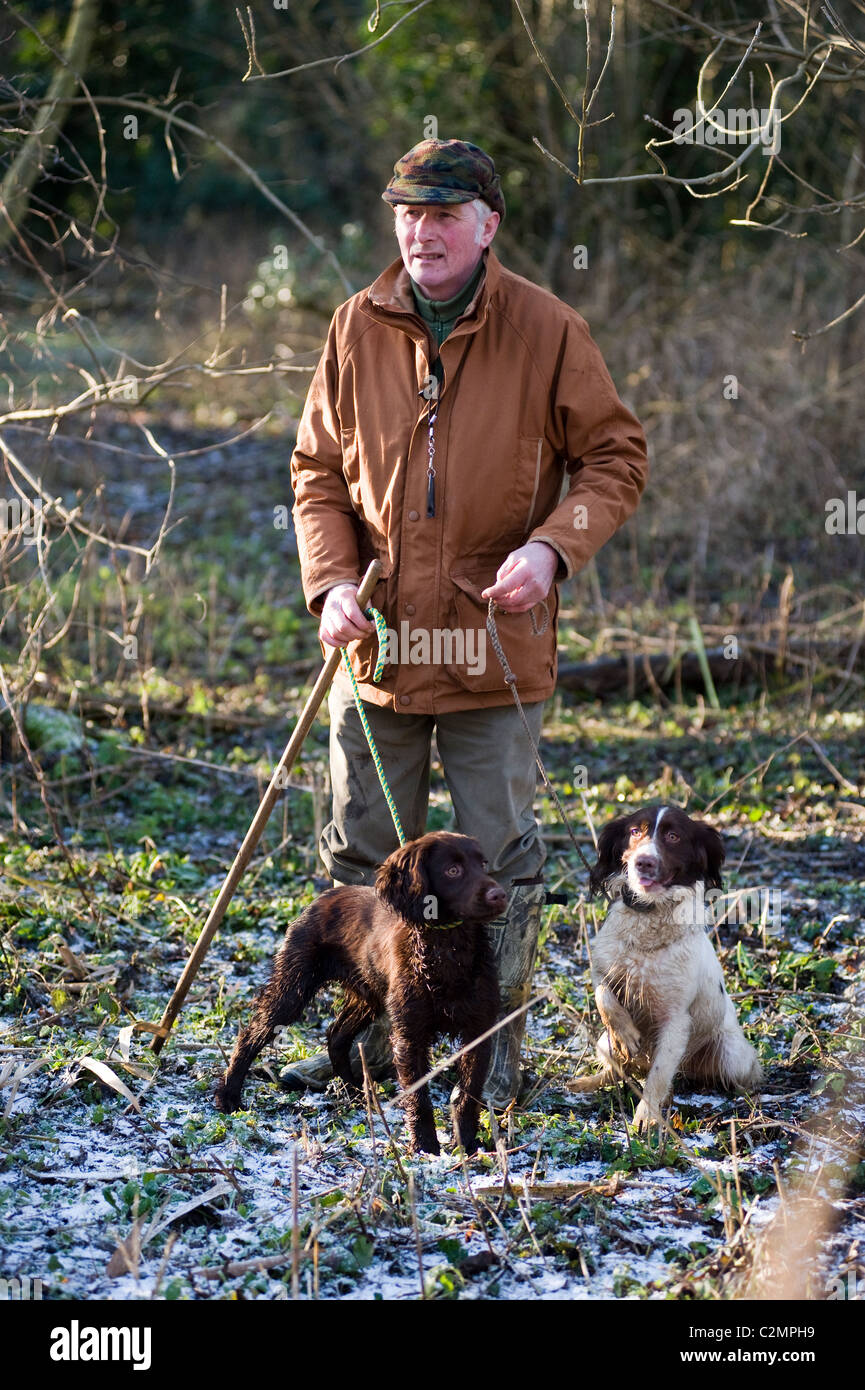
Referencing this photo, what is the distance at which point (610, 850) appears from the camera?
4.04 m

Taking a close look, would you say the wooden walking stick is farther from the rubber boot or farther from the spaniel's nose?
the spaniel's nose

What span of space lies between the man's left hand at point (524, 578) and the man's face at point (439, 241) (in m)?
0.81

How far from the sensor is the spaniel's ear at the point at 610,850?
13.1ft

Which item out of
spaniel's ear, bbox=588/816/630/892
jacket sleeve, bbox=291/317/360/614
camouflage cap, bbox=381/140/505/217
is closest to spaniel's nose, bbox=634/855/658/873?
spaniel's ear, bbox=588/816/630/892

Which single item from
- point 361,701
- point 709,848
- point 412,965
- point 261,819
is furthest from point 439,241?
point 412,965

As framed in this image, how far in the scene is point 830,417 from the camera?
1088cm

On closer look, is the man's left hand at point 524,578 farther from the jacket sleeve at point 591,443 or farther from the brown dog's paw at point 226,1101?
the brown dog's paw at point 226,1101

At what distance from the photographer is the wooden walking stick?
12.6ft

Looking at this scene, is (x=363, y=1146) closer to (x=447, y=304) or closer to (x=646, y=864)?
(x=646, y=864)

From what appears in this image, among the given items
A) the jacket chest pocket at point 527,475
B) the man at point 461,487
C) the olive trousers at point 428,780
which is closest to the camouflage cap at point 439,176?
the man at point 461,487

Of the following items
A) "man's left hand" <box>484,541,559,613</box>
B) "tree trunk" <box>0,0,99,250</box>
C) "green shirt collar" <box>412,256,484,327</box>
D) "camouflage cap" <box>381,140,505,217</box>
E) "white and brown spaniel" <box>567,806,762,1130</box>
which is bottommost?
"white and brown spaniel" <box>567,806,762,1130</box>

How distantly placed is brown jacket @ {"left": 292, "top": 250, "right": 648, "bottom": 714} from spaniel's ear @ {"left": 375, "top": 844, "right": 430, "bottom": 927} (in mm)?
515

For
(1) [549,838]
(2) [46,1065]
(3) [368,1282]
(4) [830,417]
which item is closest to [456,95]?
(4) [830,417]

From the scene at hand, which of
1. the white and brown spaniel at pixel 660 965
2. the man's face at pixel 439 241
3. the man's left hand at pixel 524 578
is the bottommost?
the white and brown spaniel at pixel 660 965
